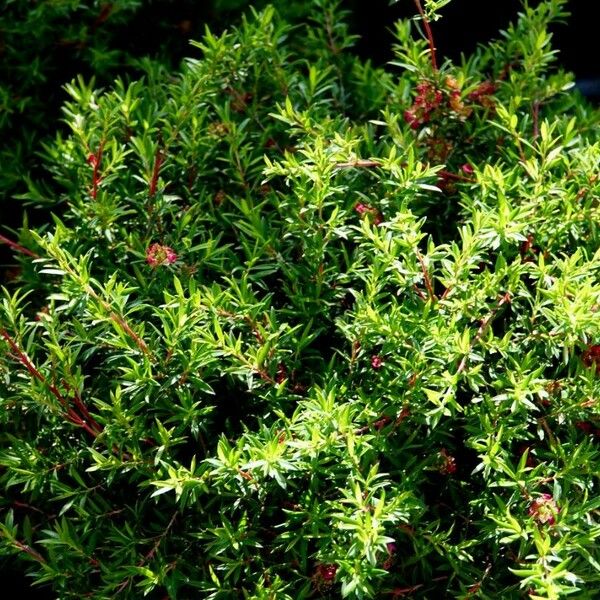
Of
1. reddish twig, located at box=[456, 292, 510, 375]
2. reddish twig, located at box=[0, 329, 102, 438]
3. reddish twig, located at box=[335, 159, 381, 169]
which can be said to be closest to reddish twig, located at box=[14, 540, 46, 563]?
reddish twig, located at box=[0, 329, 102, 438]

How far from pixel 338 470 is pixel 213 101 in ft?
3.89

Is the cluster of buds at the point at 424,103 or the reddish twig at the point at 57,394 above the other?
the cluster of buds at the point at 424,103

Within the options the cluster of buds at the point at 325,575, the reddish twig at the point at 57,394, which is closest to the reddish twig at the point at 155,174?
the reddish twig at the point at 57,394

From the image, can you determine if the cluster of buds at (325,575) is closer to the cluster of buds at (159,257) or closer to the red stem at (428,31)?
the cluster of buds at (159,257)

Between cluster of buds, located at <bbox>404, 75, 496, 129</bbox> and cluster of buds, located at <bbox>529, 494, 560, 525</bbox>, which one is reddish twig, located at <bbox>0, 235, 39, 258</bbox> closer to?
cluster of buds, located at <bbox>404, 75, 496, 129</bbox>

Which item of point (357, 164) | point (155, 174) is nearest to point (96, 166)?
Result: point (155, 174)

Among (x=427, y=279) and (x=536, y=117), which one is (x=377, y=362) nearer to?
(x=427, y=279)

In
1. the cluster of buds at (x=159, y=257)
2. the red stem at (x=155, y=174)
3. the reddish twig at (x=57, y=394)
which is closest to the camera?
the reddish twig at (x=57, y=394)

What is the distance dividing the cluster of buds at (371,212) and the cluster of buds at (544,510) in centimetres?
77

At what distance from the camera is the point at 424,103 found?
250cm

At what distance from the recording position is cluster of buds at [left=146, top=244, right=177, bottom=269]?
224 cm

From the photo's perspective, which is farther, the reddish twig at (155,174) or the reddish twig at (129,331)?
the reddish twig at (155,174)

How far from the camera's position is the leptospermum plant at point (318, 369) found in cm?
195

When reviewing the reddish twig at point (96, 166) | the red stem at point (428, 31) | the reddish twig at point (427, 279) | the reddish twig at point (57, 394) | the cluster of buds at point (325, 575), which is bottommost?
the cluster of buds at point (325, 575)
